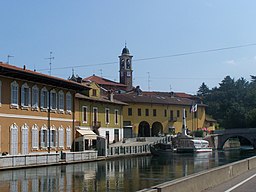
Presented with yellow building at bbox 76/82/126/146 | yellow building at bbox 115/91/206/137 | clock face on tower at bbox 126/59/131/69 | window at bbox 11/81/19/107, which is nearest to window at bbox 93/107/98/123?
yellow building at bbox 76/82/126/146

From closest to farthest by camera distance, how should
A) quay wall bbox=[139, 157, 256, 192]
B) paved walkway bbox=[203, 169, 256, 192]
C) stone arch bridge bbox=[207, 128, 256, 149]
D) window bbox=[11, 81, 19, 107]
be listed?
quay wall bbox=[139, 157, 256, 192]
paved walkway bbox=[203, 169, 256, 192]
window bbox=[11, 81, 19, 107]
stone arch bridge bbox=[207, 128, 256, 149]

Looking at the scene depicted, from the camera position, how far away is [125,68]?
142375 mm

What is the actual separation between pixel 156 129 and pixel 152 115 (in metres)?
5.20

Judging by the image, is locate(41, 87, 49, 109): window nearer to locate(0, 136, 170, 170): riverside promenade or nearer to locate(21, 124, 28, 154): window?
locate(21, 124, 28, 154): window

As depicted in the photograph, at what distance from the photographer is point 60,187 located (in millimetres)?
27656

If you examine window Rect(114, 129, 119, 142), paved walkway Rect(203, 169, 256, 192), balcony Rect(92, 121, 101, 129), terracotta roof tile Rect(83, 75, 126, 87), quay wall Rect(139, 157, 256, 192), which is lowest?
paved walkway Rect(203, 169, 256, 192)

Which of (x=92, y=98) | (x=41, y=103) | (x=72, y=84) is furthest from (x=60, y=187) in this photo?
(x=92, y=98)

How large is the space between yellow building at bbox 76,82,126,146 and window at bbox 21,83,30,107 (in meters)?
14.1

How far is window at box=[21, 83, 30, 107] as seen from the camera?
4728cm

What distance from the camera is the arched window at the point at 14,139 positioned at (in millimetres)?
45128

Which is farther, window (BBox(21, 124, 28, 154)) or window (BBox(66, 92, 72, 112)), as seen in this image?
window (BBox(66, 92, 72, 112))

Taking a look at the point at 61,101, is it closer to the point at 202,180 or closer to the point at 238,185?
the point at 238,185

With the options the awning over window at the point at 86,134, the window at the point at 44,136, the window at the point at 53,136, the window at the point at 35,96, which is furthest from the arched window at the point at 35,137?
the awning over window at the point at 86,134

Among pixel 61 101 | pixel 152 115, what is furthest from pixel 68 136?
pixel 152 115
